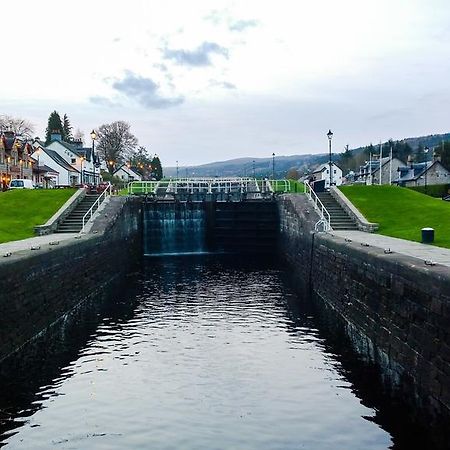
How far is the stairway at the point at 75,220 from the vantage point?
35281mm

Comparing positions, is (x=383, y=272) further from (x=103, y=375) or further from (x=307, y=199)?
(x=307, y=199)

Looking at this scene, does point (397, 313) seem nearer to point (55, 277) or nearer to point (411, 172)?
point (55, 277)

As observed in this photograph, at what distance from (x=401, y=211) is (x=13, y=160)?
60191 millimetres

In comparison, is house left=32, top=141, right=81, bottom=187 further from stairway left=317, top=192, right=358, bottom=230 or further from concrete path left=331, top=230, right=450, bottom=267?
concrete path left=331, top=230, right=450, bottom=267

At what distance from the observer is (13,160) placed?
79.4m

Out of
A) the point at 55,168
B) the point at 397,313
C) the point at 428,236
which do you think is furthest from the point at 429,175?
the point at 397,313

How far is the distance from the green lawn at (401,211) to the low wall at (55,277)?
1657cm

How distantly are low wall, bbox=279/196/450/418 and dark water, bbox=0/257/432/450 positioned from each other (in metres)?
1.34

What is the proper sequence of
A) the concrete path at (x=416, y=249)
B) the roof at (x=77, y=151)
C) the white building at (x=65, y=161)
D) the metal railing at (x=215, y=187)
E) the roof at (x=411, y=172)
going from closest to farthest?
the concrete path at (x=416, y=249), the metal railing at (x=215, y=187), the white building at (x=65, y=161), the roof at (x=411, y=172), the roof at (x=77, y=151)

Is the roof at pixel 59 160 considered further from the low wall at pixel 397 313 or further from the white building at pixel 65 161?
the low wall at pixel 397 313

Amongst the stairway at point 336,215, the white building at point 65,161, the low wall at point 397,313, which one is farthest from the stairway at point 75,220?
the white building at point 65,161

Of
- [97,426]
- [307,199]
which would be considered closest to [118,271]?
[307,199]

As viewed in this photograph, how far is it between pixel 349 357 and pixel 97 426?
30.5 ft

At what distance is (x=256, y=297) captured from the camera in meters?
29.5
